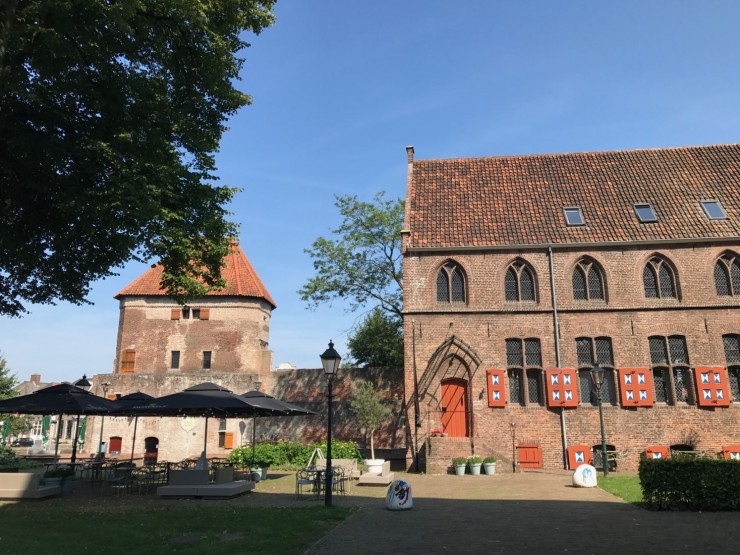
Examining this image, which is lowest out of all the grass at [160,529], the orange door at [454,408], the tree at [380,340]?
the grass at [160,529]

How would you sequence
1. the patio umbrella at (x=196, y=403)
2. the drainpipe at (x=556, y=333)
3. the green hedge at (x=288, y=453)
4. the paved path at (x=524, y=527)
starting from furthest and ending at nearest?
the green hedge at (x=288, y=453) < the drainpipe at (x=556, y=333) < the patio umbrella at (x=196, y=403) < the paved path at (x=524, y=527)

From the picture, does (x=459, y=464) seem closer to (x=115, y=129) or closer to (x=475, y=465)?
(x=475, y=465)

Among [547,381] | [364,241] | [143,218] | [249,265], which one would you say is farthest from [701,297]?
[249,265]

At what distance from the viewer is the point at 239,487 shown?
1479 cm

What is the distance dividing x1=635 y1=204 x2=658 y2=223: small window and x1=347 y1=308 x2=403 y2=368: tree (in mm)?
15639

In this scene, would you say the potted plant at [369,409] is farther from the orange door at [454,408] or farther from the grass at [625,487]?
the grass at [625,487]

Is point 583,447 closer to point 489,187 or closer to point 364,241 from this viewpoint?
point 489,187

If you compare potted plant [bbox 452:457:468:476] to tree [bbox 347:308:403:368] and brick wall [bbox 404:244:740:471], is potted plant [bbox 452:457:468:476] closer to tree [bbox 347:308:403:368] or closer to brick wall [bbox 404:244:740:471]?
brick wall [bbox 404:244:740:471]

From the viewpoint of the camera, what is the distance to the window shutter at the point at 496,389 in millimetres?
21391

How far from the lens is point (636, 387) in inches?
832

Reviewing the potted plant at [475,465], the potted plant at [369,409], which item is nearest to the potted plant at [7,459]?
the potted plant at [369,409]

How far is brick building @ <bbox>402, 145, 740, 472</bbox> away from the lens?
21.0m

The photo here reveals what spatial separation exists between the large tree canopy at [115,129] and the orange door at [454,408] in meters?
11.0

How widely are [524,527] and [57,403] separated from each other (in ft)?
43.7
